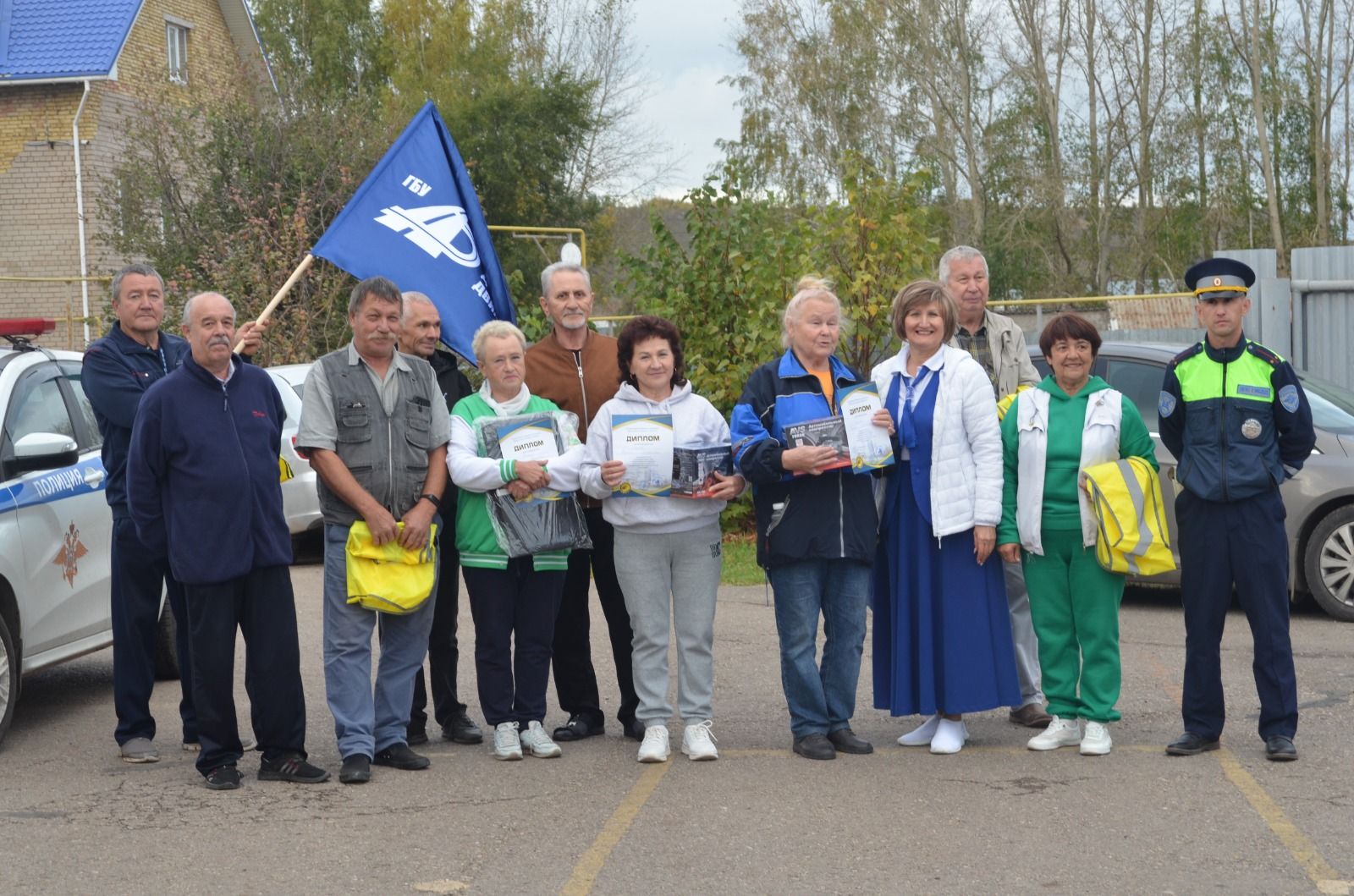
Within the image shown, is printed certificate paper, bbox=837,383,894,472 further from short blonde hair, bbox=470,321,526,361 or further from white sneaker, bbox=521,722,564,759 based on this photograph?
white sneaker, bbox=521,722,564,759

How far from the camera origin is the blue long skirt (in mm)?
6508

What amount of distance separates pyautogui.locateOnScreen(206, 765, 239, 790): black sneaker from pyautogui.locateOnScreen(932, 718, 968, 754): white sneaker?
2873 millimetres

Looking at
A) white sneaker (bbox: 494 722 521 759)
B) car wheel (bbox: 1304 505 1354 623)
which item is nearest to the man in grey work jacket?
white sneaker (bbox: 494 722 521 759)

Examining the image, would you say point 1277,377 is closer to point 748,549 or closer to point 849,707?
point 849,707

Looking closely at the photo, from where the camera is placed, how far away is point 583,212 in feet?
133

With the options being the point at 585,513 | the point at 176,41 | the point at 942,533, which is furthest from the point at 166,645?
the point at 176,41

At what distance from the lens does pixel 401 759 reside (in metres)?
6.46

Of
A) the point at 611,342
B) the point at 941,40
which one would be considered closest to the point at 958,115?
the point at 941,40

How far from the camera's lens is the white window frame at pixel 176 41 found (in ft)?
111

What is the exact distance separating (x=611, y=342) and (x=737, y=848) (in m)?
2.61


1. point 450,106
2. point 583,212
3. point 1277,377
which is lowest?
point 1277,377

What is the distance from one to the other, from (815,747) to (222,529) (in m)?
2.58

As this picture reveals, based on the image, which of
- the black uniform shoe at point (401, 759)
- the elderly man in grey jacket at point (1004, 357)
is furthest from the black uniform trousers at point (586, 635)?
the elderly man in grey jacket at point (1004, 357)

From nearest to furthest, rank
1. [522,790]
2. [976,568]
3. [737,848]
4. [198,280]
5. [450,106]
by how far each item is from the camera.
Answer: [737,848] → [522,790] → [976,568] → [198,280] → [450,106]
